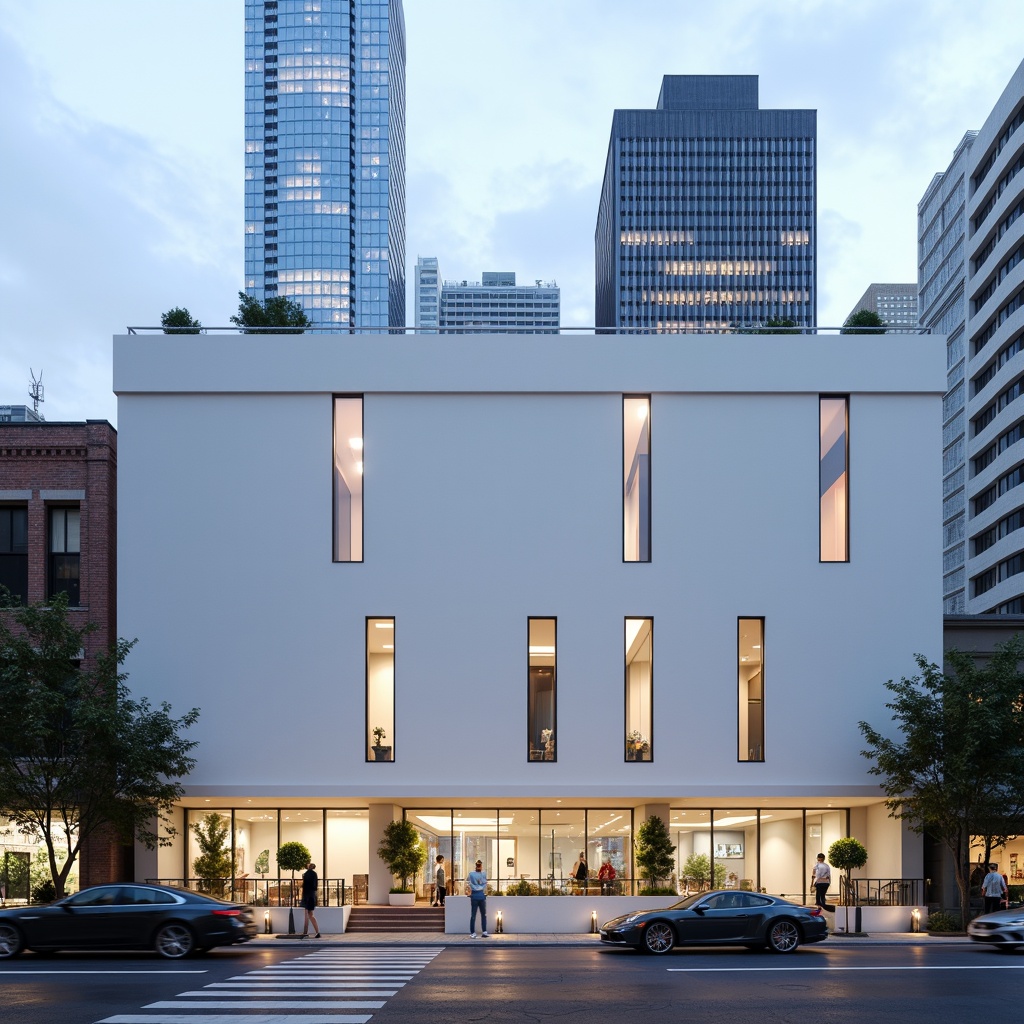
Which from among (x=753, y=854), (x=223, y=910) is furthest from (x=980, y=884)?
(x=223, y=910)

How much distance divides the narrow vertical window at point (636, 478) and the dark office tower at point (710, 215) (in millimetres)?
119939

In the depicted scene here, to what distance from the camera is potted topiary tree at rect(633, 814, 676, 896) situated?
3081 cm

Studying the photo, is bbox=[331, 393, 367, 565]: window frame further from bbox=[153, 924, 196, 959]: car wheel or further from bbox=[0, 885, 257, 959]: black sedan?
bbox=[153, 924, 196, 959]: car wheel

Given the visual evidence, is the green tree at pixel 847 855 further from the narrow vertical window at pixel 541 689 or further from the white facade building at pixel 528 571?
the narrow vertical window at pixel 541 689

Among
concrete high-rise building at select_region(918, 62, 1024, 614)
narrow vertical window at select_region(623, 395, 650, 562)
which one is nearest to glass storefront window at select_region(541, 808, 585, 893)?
narrow vertical window at select_region(623, 395, 650, 562)

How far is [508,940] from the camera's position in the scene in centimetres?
2688

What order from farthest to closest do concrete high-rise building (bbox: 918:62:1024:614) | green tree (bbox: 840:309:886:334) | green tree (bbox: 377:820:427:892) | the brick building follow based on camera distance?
concrete high-rise building (bbox: 918:62:1024:614), green tree (bbox: 840:309:886:334), the brick building, green tree (bbox: 377:820:427:892)

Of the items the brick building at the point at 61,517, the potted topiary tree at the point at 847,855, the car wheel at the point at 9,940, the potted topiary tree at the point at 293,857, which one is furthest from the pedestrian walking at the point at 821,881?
the car wheel at the point at 9,940

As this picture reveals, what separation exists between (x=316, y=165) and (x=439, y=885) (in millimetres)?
165023

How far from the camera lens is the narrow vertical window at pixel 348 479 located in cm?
3209

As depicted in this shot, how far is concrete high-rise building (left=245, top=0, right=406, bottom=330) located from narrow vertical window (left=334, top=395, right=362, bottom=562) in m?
151

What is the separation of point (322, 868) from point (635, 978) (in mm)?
16218

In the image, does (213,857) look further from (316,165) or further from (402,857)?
(316,165)

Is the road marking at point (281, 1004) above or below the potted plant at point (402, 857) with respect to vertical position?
above
